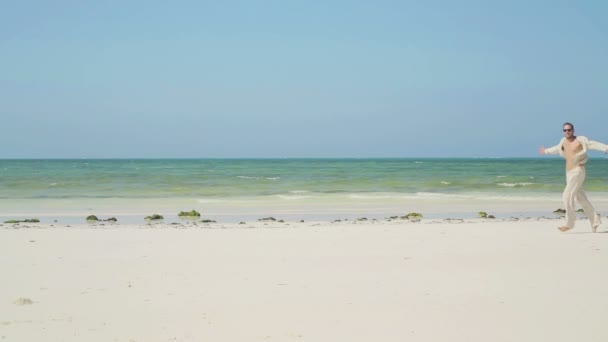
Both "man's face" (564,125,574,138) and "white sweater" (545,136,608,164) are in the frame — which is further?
"man's face" (564,125,574,138)

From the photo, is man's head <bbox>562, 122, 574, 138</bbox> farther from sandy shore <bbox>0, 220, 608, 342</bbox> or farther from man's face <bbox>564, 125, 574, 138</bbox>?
sandy shore <bbox>0, 220, 608, 342</bbox>

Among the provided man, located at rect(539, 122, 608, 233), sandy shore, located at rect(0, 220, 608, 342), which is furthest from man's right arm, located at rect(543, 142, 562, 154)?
sandy shore, located at rect(0, 220, 608, 342)

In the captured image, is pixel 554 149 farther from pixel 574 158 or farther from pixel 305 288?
pixel 305 288

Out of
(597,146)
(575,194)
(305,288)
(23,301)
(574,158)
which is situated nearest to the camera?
(23,301)

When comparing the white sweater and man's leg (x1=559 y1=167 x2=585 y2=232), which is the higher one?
the white sweater

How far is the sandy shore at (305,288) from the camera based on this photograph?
4.51 meters

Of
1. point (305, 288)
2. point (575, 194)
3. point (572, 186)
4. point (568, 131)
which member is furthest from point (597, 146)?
point (305, 288)

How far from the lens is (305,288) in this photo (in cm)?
586

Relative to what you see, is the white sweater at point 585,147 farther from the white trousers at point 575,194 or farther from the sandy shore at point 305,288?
the sandy shore at point 305,288

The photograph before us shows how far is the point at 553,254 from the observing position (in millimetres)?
7945

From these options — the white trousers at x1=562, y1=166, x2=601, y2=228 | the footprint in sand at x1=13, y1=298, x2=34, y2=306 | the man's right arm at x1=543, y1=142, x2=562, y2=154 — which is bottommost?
the footprint in sand at x1=13, y1=298, x2=34, y2=306

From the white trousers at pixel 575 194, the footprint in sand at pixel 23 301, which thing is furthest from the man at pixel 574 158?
the footprint in sand at pixel 23 301

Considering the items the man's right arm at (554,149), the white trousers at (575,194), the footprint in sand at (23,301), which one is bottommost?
the footprint in sand at (23,301)

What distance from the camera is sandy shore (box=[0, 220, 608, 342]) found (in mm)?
Answer: 4508
